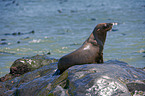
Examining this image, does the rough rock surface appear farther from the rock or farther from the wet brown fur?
the rock

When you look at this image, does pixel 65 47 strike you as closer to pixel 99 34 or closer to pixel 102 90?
pixel 99 34

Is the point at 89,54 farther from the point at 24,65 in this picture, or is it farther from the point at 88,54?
the point at 24,65

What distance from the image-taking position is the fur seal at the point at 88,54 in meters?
5.54

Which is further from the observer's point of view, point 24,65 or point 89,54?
point 24,65

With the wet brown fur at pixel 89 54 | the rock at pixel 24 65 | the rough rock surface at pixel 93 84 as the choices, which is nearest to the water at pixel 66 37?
the rock at pixel 24 65

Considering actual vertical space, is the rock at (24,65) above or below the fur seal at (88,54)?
below

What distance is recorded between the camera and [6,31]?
17031 millimetres

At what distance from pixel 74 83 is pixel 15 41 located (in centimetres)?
1063

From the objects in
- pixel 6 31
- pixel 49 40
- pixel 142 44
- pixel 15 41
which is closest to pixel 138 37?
pixel 142 44

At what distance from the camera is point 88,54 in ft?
18.6

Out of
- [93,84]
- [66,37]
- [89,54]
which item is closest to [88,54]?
[89,54]

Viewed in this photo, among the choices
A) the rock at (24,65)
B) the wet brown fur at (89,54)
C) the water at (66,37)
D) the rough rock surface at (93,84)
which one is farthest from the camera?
the water at (66,37)

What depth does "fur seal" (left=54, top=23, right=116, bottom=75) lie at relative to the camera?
554 cm

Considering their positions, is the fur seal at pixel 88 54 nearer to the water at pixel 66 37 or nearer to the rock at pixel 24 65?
the rock at pixel 24 65
